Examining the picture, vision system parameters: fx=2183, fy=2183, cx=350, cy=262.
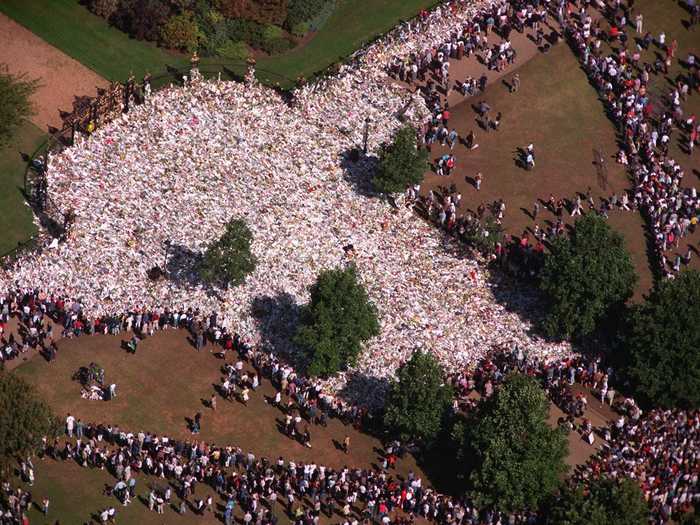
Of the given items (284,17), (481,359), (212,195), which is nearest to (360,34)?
(284,17)

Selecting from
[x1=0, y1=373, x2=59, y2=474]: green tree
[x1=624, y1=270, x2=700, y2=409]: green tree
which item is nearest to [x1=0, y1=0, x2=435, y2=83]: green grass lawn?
[x1=624, y1=270, x2=700, y2=409]: green tree

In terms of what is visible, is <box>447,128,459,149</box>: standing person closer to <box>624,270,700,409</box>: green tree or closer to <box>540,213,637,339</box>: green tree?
<box>540,213,637,339</box>: green tree

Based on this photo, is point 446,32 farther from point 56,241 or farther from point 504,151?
point 56,241

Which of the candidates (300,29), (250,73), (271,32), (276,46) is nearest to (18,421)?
(250,73)

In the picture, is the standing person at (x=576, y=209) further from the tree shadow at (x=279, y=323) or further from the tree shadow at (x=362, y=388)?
the tree shadow at (x=279, y=323)

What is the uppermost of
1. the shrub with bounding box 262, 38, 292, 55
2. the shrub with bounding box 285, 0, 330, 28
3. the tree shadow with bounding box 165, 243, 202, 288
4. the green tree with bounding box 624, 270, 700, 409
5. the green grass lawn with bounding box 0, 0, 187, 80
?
the shrub with bounding box 285, 0, 330, 28
